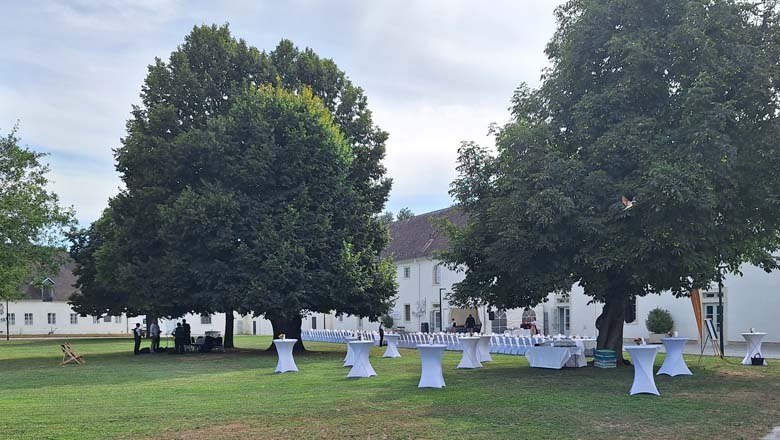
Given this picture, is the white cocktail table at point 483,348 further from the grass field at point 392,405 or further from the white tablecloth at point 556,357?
the white tablecloth at point 556,357

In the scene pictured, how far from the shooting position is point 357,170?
3127cm

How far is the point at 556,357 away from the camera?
19.0 meters

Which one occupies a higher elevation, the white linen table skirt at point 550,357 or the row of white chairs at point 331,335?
the white linen table skirt at point 550,357

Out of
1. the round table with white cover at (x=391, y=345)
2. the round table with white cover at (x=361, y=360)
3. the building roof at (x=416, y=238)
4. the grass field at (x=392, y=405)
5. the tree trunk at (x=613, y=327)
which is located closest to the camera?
the grass field at (x=392, y=405)

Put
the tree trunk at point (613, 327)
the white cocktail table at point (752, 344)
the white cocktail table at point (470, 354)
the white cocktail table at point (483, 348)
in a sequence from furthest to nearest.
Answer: the white cocktail table at point (483, 348)
the white cocktail table at point (752, 344)
the white cocktail table at point (470, 354)
the tree trunk at point (613, 327)

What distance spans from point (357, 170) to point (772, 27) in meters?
17.5

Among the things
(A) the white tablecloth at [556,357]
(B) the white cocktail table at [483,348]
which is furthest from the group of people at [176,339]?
(A) the white tablecloth at [556,357]

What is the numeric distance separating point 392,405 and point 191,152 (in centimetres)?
1838

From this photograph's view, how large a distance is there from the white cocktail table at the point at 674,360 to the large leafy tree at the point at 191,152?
14289 millimetres

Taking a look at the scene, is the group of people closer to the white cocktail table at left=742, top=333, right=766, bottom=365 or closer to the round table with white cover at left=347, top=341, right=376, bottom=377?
the round table with white cover at left=347, top=341, right=376, bottom=377

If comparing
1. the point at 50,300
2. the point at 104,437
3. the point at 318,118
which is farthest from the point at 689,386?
the point at 50,300

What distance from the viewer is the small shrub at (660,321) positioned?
35.7 m

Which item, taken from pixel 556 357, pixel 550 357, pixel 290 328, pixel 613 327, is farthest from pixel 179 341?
pixel 613 327

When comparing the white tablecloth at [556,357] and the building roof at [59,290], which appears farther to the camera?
the building roof at [59,290]
